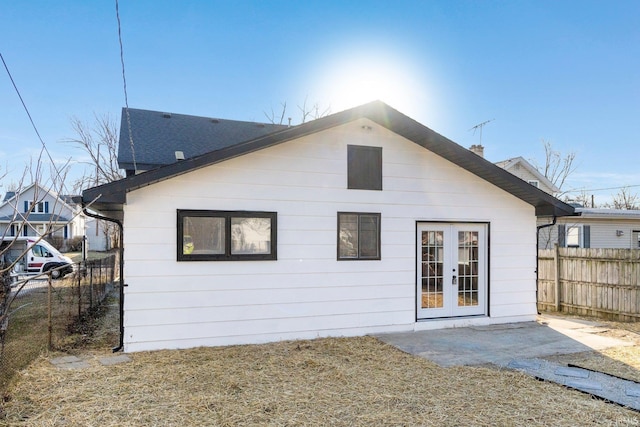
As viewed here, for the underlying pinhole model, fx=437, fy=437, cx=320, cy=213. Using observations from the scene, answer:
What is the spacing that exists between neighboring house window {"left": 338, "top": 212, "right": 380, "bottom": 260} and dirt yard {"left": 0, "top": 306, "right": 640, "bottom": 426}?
186 centimetres

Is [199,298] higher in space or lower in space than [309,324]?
higher

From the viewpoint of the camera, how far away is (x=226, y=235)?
659 cm

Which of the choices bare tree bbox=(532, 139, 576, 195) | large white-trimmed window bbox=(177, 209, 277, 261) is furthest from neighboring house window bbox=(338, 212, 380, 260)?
bare tree bbox=(532, 139, 576, 195)

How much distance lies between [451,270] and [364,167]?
102 inches

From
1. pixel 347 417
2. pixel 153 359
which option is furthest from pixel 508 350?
pixel 153 359

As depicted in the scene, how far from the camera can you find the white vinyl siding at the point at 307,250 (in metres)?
6.27

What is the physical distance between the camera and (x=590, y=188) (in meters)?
35.1

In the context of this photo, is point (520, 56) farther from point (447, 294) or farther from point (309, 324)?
point (309, 324)

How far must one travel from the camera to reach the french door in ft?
26.3

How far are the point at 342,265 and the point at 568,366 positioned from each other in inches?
136

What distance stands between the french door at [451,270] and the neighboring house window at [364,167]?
1254mm

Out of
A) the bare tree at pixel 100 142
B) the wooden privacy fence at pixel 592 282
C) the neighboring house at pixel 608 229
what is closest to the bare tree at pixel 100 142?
the bare tree at pixel 100 142

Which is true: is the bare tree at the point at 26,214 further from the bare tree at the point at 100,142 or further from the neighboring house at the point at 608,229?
the neighboring house at the point at 608,229

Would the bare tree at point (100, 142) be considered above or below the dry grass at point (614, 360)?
above
